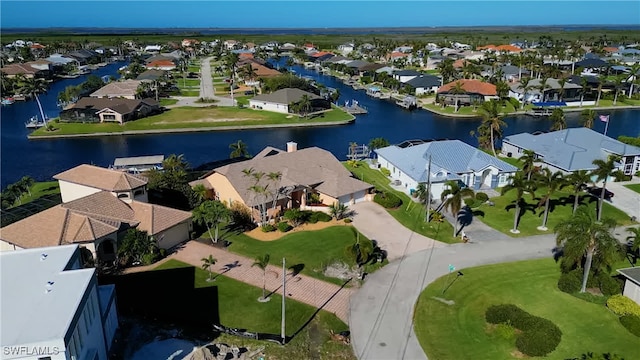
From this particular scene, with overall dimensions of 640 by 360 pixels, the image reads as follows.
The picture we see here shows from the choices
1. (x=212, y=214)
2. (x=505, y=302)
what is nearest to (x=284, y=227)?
(x=212, y=214)

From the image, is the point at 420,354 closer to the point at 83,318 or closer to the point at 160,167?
the point at 83,318

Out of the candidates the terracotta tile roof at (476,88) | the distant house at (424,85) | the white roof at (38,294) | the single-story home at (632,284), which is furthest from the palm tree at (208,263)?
the distant house at (424,85)

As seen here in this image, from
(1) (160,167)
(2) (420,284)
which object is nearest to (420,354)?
(2) (420,284)

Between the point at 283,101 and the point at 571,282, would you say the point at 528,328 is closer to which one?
the point at 571,282

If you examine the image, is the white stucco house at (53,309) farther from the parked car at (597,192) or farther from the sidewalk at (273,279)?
the parked car at (597,192)

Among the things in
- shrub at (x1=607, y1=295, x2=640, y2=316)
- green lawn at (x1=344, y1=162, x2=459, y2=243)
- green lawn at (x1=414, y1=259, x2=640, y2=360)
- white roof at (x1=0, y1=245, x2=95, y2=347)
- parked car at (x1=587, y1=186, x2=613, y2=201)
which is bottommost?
green lawn at (x1=414, y1=259, x2=640, y2=360)

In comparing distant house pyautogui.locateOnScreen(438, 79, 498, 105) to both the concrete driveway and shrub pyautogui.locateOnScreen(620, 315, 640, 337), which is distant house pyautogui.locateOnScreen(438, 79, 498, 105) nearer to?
the concrete driveway

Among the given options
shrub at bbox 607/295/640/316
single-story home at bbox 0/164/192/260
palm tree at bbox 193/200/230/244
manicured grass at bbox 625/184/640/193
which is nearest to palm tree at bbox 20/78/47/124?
single-story home at bbox 0/164/192/260
